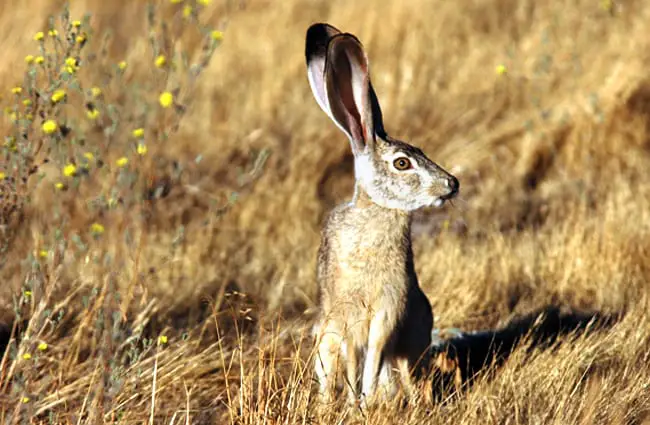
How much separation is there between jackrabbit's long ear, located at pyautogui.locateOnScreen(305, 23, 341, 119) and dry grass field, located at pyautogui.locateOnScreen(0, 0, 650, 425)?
0.50 m

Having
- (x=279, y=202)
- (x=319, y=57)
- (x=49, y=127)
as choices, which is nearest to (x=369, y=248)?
(x=319, y=57)

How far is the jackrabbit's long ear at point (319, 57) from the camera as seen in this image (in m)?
4.41

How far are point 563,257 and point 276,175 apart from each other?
2.25 meters

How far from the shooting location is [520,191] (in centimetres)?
724

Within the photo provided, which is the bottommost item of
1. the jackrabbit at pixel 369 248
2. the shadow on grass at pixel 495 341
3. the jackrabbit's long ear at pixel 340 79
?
the shadow on grass at pixel 495 341

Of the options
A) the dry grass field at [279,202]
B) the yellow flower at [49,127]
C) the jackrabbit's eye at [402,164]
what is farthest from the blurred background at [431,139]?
the yellow flower at [49,127]

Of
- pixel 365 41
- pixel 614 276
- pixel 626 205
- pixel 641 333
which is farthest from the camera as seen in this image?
pixel 365 41

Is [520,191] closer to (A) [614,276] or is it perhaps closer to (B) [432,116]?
(B) [432,116]

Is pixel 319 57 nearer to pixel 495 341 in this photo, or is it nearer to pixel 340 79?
pixel 340 79

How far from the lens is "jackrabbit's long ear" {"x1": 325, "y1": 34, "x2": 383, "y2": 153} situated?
171 inches

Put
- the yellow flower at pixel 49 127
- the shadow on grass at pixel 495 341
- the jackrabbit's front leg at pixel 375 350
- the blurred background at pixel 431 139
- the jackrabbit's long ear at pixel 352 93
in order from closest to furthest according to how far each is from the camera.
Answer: the yellow flower at pixel 49 127 → the jackrabbit's front leg at pixel 375 350 → the jackrabbit's long ear at pixel 352 93 → the shadow on grass at pixel 495 341 → the blurred background at pixel 431 139

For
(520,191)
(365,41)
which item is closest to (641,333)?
(520,191)

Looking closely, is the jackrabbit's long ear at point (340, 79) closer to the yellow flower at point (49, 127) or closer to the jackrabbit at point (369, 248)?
the jackrabbit at point (369, 248)

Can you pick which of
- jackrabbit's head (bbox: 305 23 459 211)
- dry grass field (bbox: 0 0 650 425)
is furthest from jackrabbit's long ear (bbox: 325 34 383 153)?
dry grass field (bbox: 0 0 650 425)
